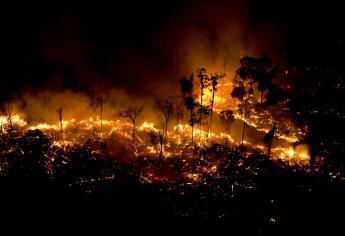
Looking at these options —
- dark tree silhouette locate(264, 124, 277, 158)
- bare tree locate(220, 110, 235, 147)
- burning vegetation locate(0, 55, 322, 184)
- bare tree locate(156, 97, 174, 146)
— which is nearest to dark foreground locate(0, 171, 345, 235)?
burning vegetation locate(0, 55, 322, 184)

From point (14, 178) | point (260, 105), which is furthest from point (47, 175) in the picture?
point (260, 105)

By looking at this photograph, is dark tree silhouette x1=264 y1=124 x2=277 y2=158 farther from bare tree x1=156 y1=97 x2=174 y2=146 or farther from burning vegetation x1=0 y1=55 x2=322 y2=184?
bare tree x1=156 y1=97 x2=174 y2=146

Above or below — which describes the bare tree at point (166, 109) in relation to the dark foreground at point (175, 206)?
above

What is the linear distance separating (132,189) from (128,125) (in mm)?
25428

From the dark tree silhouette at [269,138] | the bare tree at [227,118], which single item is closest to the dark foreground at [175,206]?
the dark tree silhouette at [269,138]

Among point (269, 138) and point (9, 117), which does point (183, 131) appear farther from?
point (9, 117)

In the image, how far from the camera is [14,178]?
1296 inches

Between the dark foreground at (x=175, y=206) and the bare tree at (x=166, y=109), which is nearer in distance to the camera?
the dark foreground at (x=175, y=206)

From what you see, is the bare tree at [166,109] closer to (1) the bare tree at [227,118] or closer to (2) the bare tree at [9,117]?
(1) the bare tree at [227,118]

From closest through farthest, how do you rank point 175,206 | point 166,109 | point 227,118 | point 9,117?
point 175,206
point 227,118
point 9,117
point 166,109

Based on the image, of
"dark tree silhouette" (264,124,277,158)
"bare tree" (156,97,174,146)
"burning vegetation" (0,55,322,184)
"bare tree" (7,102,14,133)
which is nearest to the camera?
"dark tree silhouette" (264,124,277,158)

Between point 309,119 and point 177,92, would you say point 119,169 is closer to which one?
point 309,119

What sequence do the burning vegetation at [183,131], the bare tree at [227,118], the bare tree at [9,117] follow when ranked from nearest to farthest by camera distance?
the burning vegetation at [183,131], the bare tree at [9,117], the bare tree at [227,118]

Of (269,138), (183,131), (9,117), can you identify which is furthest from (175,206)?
(9,117)
